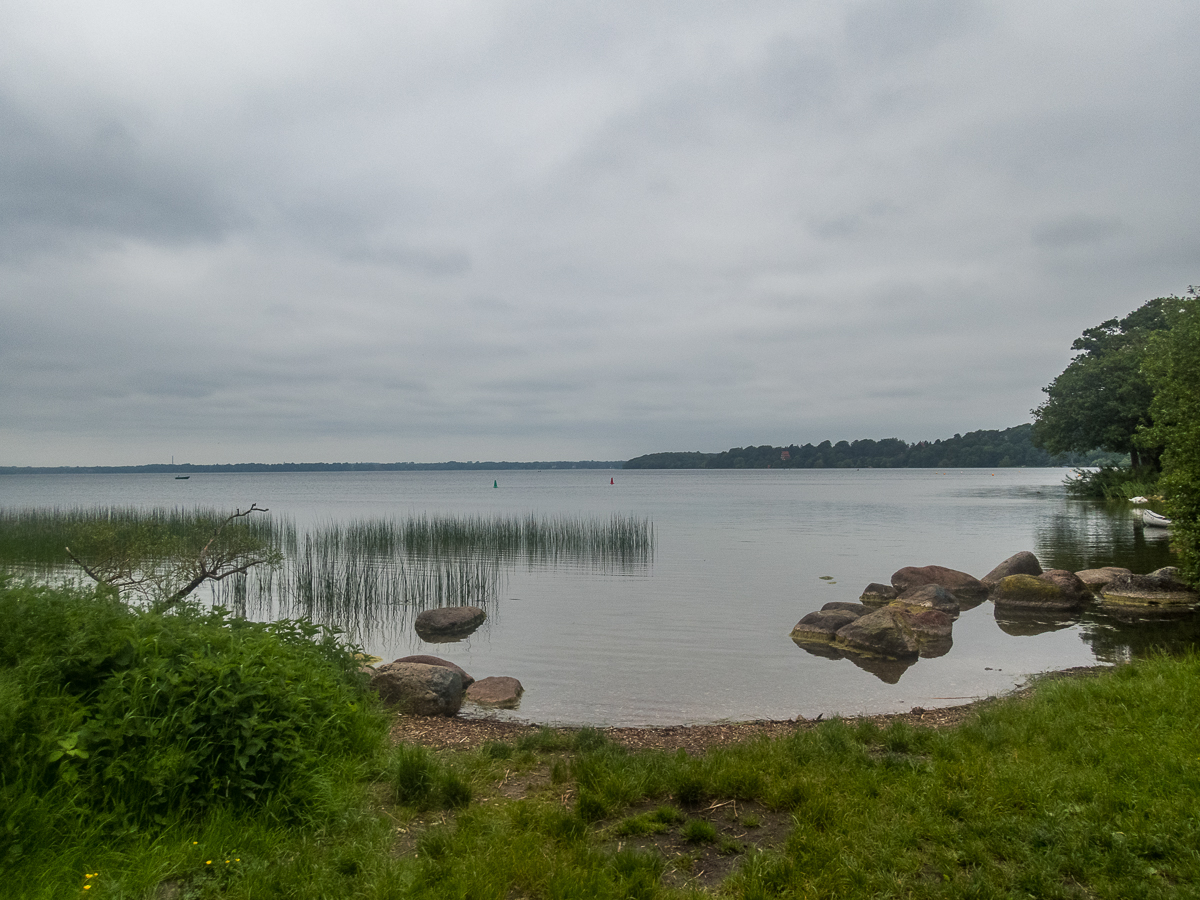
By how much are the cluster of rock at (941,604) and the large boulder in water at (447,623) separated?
7040 mm

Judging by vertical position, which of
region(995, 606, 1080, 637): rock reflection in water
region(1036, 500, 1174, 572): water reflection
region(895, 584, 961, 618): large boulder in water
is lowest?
region(995, 606, 1080, 637): rock reflection in water

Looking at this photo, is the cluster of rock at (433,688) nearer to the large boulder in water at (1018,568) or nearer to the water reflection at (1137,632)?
the water reflection at (1137,632)

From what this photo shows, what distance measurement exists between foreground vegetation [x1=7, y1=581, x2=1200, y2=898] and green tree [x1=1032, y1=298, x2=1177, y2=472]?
4854 cm

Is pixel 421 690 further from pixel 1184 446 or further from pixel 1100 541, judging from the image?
pixel 1100 541

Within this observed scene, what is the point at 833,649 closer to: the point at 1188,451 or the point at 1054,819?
the point at 1188,451

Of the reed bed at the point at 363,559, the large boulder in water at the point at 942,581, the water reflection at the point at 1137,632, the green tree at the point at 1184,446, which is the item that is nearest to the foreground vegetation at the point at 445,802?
the reed bed at the point at 363,559

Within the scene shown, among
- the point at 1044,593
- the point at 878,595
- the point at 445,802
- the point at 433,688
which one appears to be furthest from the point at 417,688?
the point at 1044,593

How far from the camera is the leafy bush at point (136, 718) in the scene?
13.5ft

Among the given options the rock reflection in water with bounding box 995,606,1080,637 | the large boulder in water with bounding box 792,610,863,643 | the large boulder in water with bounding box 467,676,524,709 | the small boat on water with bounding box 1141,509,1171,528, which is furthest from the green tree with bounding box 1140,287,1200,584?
the small boat on water with bounding box 1141,509,1171,528

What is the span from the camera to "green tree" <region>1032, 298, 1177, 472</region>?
45.9 m

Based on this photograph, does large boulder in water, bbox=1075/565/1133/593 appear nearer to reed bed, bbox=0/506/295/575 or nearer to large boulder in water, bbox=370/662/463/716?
large boulder in water, bbox=370/662/463/716

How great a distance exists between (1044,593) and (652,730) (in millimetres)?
13425

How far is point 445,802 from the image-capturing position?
5234 millimetres

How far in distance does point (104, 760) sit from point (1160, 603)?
19.3 m
